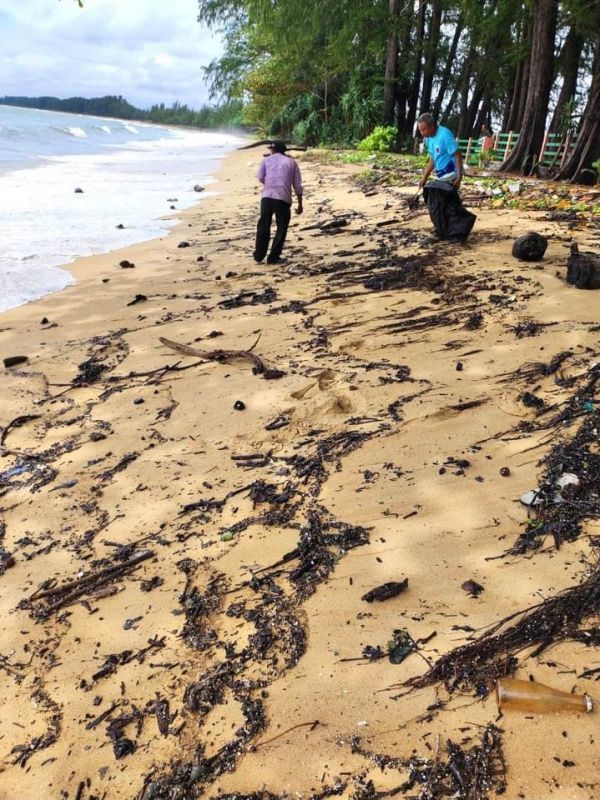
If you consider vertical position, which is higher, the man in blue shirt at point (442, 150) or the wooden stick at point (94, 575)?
the man in blue shirt at point (442, 150)

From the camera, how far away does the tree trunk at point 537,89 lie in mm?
11336

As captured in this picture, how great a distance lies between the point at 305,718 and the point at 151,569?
0.94 metres

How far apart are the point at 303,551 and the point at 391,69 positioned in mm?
22950

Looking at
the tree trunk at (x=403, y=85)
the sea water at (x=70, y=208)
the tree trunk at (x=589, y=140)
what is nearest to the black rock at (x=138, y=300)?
the sea water at (x=70, y=208)

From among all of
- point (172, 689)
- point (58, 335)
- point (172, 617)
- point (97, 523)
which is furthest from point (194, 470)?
point (58, 335)

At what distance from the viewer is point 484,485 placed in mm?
2434

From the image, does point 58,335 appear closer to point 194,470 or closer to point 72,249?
point 194,470

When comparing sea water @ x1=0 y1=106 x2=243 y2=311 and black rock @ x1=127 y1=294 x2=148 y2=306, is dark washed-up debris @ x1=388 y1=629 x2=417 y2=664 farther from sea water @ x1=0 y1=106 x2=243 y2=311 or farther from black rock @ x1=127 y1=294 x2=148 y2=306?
sea water @ x1=0 y1=106 x2=243 y2=311

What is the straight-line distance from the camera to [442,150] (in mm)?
6234

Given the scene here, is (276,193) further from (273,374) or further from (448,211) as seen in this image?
(273,374)

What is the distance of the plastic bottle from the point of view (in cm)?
147

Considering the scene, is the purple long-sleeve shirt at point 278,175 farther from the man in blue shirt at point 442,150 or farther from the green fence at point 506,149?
the green fence at point 506,149

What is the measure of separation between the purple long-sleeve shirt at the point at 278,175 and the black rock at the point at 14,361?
3.84 meters

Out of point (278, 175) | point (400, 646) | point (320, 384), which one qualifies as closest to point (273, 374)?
point (320, 384)
